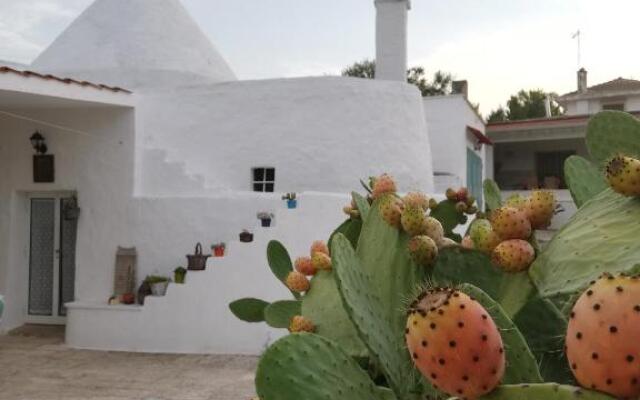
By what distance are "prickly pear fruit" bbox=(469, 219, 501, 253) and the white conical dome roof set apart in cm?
1007

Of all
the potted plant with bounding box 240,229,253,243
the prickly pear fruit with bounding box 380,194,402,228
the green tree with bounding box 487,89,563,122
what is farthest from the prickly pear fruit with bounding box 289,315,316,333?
the green tree with bounding box 487,89,563,122

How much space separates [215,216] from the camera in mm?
9156

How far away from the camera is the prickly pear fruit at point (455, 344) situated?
1.04 metres

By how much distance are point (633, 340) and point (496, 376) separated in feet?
0.83

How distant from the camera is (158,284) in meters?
8.73

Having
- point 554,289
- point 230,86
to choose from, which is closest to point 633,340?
point 554,289

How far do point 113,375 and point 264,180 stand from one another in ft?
13.8

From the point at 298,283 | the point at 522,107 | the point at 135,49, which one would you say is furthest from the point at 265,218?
the point at 522,107

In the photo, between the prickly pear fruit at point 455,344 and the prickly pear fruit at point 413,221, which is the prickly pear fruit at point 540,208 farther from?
the prickly pear fruit at point 455,344

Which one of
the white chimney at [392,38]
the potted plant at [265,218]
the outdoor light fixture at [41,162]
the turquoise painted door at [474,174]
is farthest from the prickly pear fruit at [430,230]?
the turquoise painted door at [474,174]

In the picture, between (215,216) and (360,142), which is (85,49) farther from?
(360,142)

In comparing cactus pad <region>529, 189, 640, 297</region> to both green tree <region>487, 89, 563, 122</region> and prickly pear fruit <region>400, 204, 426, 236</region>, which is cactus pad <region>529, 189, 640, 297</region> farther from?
green tree <region>487, 89, 563, 122</region>

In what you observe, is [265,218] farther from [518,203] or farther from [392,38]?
[518,203]

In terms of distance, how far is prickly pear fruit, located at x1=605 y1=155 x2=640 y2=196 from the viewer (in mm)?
1511
